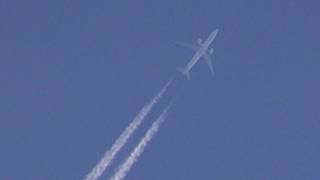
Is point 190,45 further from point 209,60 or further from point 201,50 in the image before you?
point 209,60

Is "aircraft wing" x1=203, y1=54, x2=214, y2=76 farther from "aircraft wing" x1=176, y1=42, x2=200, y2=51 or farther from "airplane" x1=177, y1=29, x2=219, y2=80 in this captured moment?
"aircraft wing" x1=176, y1=42, x2=200, y2=51

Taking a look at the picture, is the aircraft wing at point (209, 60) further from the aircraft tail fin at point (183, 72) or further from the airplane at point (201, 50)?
the aircraft tail fin at point (183, 72)

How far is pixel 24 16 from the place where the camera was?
93062mm

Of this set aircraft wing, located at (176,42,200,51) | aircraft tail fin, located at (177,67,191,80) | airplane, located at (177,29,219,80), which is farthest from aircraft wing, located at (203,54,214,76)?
aircraft tail fin, located at (177,67,191,80)

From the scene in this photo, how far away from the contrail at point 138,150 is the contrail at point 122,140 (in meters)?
1.31

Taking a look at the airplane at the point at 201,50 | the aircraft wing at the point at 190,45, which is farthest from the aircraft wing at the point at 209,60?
the aircraft wing at the point at 190,45

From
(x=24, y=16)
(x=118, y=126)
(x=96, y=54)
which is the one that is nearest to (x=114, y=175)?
(x=118, y=126)

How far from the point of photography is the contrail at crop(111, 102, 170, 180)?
299ft

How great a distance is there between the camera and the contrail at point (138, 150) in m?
91.2

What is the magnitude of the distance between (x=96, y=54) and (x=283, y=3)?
66.4 feet

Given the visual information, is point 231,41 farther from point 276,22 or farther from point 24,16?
point 24,16

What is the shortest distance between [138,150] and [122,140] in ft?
6.30

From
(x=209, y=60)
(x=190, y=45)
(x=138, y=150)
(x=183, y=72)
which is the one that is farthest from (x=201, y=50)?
(x=138, y=150)

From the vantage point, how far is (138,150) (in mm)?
92312
